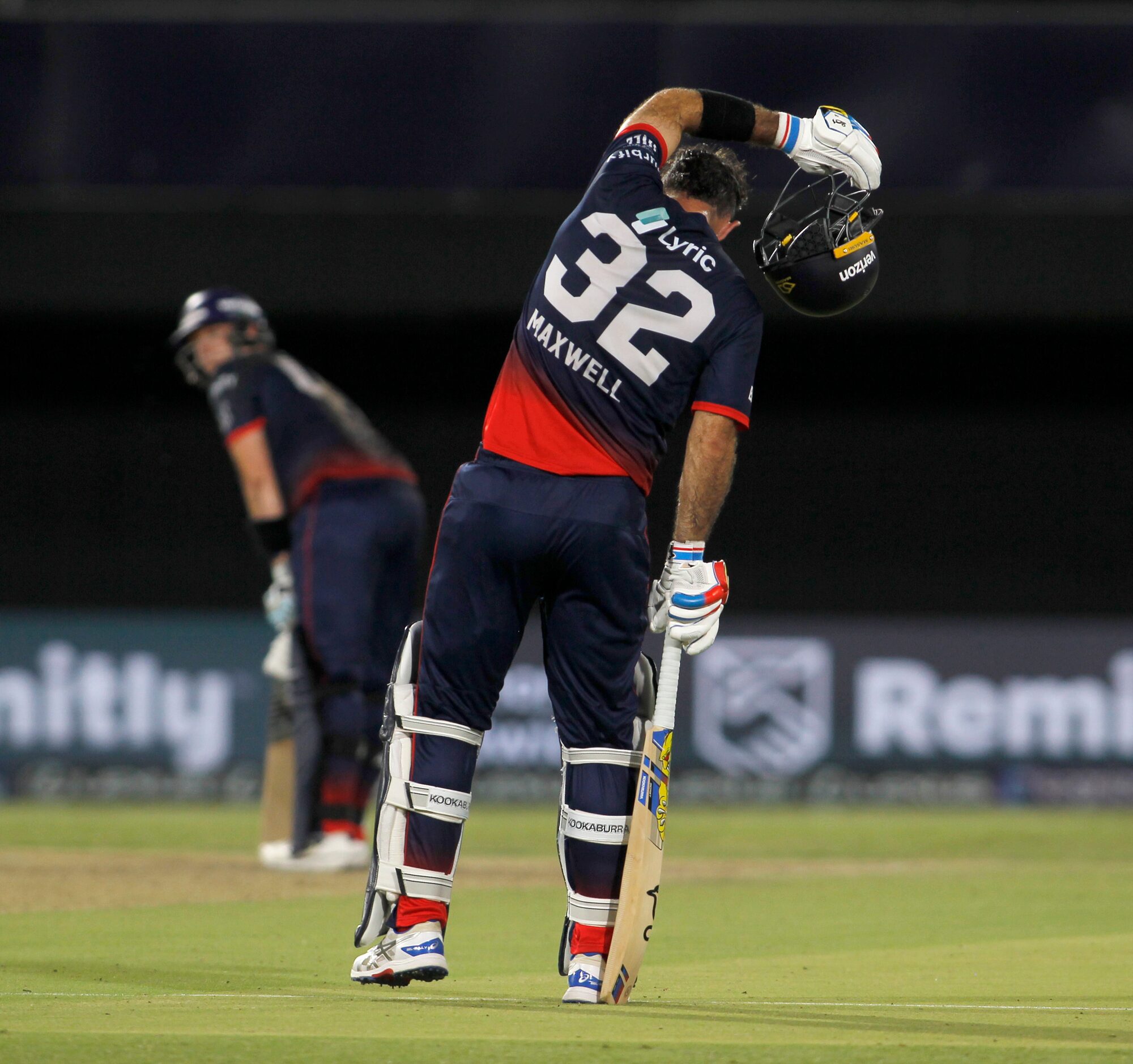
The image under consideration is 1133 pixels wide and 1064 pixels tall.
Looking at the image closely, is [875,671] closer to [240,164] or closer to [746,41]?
[746,41]

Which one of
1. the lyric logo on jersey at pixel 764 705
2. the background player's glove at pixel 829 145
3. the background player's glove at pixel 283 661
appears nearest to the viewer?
the background player's glove at pixel 829 145

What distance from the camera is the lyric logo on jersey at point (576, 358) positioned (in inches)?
176

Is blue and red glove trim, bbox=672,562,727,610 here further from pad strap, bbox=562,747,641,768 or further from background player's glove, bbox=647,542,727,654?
pad strap, bbox=562,747,641,768

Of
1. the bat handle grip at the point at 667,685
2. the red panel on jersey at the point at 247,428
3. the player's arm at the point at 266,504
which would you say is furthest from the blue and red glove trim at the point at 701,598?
the red panel on jersey at the point at 247,428

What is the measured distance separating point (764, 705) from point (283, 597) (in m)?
4.86

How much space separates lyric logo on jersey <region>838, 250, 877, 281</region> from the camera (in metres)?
4.87

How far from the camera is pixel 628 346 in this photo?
4.47 m

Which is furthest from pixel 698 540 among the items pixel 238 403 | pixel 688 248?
pixel 238 403

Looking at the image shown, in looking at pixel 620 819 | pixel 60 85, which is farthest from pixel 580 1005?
→ pixel 60 85

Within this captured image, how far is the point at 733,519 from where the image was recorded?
15656mm

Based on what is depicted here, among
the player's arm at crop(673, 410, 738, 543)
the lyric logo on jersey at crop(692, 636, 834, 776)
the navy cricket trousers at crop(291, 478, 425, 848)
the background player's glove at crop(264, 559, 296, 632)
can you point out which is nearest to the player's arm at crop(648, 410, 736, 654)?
the player's arm at crop(673, 410, 738, 543)

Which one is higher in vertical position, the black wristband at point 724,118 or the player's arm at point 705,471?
the black wristband at point 724,118

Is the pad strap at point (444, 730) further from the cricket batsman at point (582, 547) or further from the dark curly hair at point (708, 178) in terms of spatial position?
the dark curly hair at point (708, 178)

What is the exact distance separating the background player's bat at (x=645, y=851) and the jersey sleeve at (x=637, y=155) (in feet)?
3.59
